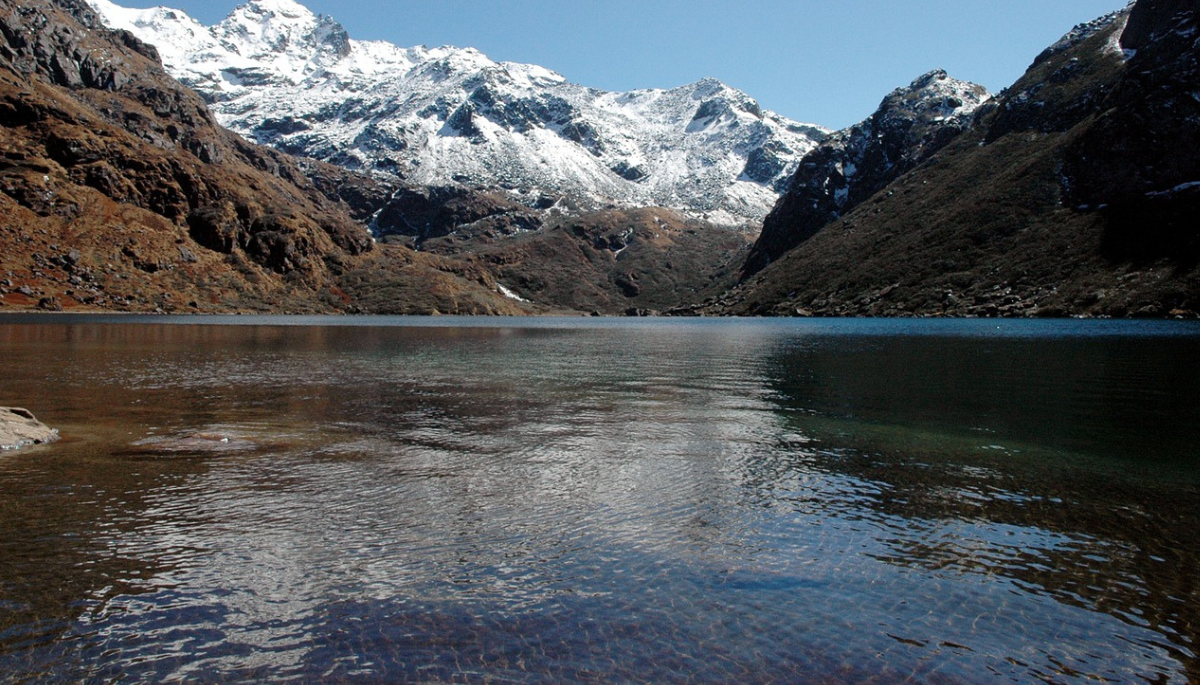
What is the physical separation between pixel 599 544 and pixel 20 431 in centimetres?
2459

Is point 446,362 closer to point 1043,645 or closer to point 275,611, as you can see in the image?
point 275,611

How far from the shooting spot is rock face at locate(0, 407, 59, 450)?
982 inches

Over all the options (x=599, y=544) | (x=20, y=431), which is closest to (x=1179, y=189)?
(x=599, y=544)

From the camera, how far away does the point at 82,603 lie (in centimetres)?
1193

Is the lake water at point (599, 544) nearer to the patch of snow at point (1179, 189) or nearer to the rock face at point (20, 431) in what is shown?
the rock face at point (20, 431)

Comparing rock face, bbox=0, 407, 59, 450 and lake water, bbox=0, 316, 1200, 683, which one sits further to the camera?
rock face, bbox=0, 407, 59, 450

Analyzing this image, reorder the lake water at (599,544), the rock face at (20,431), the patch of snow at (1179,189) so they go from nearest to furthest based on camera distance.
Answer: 1. the lake water at (599,544)
2. the rock face at (20,431)
3. the patch of snow at (1179,189)

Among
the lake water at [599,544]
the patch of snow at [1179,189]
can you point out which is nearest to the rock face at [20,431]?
the lake water at [599,544]

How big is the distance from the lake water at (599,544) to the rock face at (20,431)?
959 mm

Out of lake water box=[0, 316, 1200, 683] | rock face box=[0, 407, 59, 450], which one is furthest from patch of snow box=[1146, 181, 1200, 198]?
rock face box=[0, 407, 59, 450]

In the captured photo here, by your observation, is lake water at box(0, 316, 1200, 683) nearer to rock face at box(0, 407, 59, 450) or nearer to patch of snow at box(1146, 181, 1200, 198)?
rock face at box(0, 407, 59, 450)

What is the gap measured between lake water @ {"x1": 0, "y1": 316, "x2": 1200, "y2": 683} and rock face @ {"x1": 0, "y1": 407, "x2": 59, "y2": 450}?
0.96 metres

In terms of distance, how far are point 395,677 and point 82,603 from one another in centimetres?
656

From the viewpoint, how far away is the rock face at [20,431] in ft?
81.8
